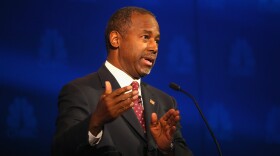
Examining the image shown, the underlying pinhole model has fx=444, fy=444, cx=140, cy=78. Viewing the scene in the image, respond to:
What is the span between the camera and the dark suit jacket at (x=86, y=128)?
1665 millimetres

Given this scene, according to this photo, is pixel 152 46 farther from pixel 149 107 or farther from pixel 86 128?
pixel 86 128

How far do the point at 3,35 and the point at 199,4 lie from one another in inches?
59.4

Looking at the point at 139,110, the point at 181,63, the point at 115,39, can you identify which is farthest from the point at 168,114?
the point at 181,63

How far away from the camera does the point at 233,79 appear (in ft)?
11.3

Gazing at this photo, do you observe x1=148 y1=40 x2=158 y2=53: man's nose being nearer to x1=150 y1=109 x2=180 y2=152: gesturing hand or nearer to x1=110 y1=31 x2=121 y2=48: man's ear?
x1=110 y1=31 x2=121 y2=48: man's ear

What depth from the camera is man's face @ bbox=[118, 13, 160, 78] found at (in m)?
2.11

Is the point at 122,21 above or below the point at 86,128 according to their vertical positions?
above

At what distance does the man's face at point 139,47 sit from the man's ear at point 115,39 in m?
0.03

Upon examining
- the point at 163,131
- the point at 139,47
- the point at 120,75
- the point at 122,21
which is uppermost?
the point at 122,21

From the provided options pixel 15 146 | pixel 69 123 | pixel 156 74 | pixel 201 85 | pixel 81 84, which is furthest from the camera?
pixel 201 85

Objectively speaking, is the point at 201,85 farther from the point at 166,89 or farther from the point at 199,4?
the point at 199,4

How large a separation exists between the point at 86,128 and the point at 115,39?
27.0 inches

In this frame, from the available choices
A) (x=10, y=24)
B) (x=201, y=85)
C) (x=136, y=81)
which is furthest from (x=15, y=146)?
(x=201, y=85)

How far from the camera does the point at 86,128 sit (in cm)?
161
